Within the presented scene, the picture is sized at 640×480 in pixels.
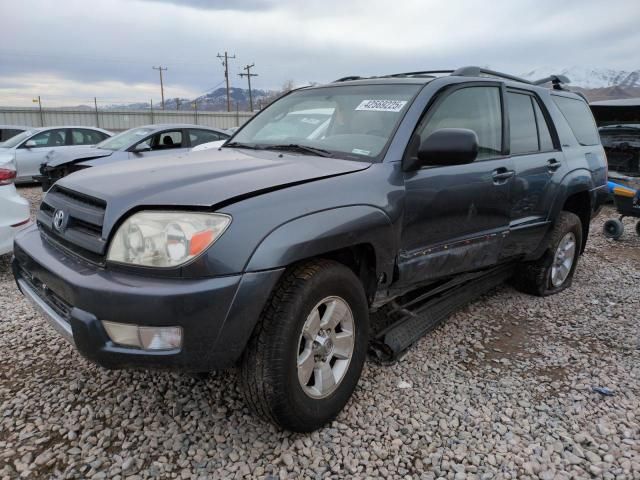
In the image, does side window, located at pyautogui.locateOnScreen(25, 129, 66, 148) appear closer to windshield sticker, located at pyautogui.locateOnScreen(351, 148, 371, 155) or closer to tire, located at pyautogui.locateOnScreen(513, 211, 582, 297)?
windshield sticker, located at pyautogui.locateOnScreen(351, 148, 371, 155)

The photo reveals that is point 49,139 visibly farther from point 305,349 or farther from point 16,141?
point 305,349

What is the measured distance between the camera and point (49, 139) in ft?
35.8

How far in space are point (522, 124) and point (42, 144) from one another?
420 inches

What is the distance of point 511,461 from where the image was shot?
2150 mm

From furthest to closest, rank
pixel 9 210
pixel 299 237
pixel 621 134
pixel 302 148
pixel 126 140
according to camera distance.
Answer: pixel 126 140 < pixel 621 134 < pixel 9 210 < pixel 302 148 < pixel 299 237

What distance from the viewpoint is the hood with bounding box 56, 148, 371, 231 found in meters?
1.95

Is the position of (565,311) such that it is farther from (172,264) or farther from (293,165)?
(172,264)

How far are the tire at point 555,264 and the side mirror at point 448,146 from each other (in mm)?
1983

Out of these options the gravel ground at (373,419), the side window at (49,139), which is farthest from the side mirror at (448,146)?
the side window at (49,139)

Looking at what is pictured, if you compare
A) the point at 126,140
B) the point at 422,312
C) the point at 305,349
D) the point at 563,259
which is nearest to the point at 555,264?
the point at 563,259

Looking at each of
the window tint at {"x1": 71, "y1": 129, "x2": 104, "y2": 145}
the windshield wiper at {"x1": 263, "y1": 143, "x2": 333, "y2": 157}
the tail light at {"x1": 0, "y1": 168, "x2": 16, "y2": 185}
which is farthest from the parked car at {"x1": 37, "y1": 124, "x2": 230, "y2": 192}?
the windshield wiper at {"x1": 263, "y1": 143, "x2": 333, "y2": 157}

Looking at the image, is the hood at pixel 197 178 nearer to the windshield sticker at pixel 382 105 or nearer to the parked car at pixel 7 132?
the windshield sticker at pixel 382 105

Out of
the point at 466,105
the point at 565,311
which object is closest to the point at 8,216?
the point at 466,105

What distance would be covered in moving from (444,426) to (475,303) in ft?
6.32
